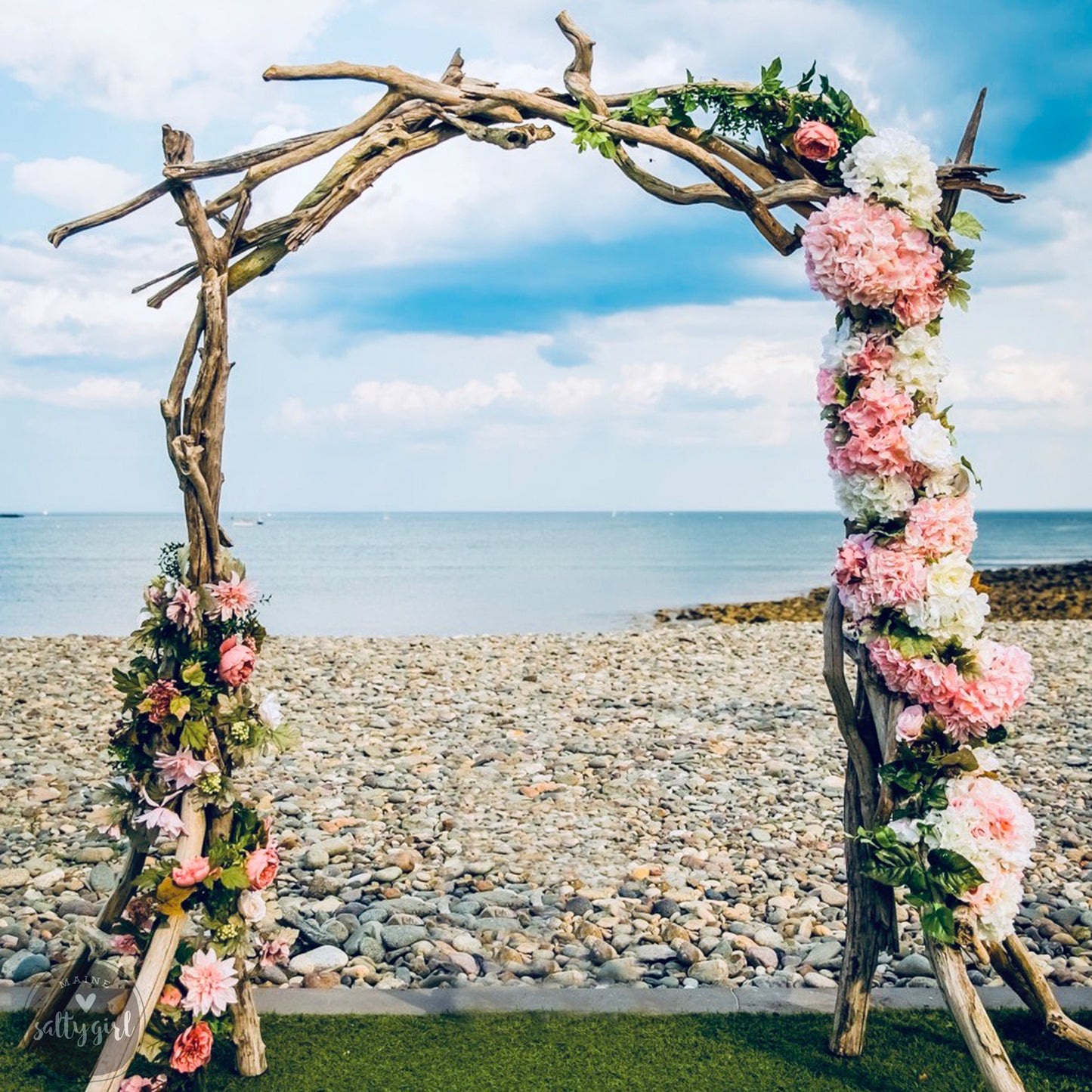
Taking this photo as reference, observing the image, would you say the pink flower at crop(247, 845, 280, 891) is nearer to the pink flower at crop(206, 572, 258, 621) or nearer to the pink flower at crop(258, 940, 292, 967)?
the pink flower at crop(258, 940, 292, 967)

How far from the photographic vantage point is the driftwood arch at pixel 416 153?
3514 mm

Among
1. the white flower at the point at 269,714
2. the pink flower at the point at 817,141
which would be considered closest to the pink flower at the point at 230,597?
the white flower at the point at 269,714

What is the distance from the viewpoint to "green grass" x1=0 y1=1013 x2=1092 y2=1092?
3.72 meters

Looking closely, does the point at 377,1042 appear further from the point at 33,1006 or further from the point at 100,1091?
the point at 33,1006

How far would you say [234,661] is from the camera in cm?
355

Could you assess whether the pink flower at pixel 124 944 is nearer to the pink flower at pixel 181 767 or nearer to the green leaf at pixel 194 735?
the pink flower at pixel 181 767

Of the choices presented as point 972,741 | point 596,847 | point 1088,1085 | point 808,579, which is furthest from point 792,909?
point 808,579

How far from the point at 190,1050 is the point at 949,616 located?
2788 mm

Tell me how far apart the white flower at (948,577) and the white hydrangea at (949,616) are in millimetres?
13

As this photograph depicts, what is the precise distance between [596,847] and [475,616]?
18134 mm

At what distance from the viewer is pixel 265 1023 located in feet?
13.4

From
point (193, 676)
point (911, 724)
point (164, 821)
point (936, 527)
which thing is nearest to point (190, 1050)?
point (164, 821)

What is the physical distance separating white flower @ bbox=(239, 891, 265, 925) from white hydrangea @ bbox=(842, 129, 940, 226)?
302 cm

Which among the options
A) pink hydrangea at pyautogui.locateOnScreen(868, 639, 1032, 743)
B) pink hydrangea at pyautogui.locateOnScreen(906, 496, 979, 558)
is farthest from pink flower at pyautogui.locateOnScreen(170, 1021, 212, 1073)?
pink hydrangea at pyautogui.locateOnScreen(906, 496, 979, 558)
